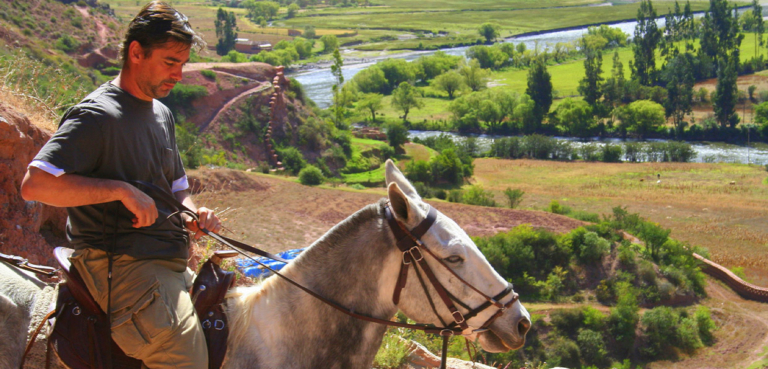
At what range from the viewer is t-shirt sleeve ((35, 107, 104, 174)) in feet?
9.14

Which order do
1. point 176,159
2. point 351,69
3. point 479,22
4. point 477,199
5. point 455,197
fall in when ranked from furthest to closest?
point 479,22, point 351,69, point 455,197, point 477,199, point 176,159

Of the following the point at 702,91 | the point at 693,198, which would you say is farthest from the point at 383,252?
the point at 702,91

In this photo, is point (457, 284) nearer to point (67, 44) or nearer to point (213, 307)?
point (213, 307)

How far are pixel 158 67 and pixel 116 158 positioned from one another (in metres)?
0.53

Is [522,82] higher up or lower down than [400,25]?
lower down

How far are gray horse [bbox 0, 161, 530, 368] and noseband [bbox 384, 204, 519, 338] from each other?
24 mm

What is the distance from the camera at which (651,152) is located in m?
71.9

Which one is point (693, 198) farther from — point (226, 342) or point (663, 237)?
point (226, 342)

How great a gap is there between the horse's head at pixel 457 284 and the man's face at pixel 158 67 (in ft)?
4.31

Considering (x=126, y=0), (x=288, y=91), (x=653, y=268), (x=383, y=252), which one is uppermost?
(x=126, y=0)

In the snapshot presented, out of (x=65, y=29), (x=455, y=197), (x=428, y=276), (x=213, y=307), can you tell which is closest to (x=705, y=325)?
(x=455, y=197)

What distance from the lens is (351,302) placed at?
3387 millimetres

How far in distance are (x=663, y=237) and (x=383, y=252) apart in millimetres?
33907

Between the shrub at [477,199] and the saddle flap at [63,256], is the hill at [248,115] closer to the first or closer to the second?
the shrub at [477,199]
